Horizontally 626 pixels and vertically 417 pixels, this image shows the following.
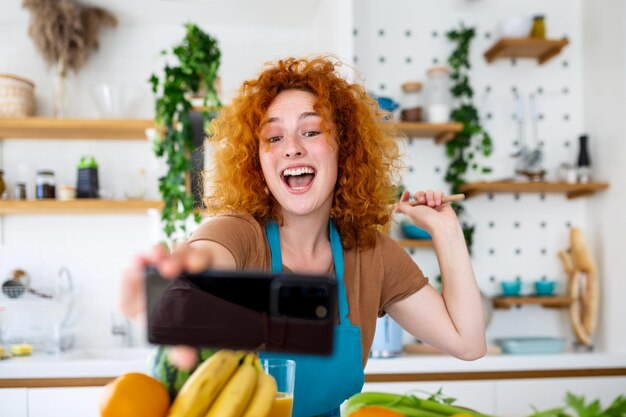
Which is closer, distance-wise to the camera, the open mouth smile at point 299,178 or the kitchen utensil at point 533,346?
the open mouth smile at point 299,178

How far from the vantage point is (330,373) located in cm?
110

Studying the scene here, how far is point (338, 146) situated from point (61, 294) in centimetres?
197

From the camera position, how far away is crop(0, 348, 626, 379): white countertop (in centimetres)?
219

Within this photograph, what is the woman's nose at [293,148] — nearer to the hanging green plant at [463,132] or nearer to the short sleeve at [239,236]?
the short sleeve at [239,236]

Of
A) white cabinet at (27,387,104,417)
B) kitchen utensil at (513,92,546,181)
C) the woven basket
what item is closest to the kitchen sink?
white cabinet at (27,387,104,417)

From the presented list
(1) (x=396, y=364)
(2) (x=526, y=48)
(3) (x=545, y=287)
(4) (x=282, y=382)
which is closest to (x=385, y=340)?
(1) (x=396, y=364)

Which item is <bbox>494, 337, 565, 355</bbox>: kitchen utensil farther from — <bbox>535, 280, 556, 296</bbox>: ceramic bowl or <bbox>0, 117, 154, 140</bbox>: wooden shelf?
<bbox>0, 117, 154, 140</bbox>: wooden shelf

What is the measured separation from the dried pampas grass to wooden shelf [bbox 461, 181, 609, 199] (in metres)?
1.84

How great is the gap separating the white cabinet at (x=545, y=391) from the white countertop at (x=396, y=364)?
5cm

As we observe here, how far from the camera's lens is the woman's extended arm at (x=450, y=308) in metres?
1.33

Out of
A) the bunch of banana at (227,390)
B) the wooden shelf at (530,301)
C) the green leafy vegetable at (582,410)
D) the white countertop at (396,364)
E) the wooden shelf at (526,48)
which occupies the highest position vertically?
the wooden shelf at (526,48)

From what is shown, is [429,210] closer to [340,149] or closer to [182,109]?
[340,149]

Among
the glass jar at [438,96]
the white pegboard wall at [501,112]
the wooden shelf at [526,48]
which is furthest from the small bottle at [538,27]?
the glass jar at [438,96]

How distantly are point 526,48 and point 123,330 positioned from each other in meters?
2.26
